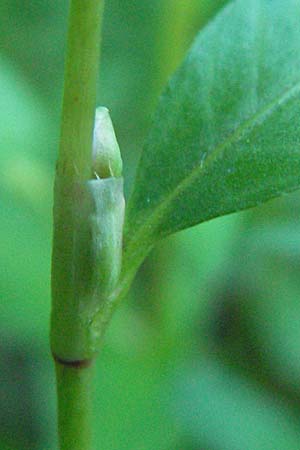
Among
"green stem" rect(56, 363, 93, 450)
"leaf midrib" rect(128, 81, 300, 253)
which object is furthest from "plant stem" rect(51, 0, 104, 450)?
"leaf midrib" rect(128, 81, 300, 253)

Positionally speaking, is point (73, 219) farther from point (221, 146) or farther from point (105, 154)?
point (221, 146)

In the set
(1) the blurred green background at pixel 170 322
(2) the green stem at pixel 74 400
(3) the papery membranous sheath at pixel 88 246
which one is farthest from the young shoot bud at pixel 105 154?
(1) the blurred green background at pixel 170 322

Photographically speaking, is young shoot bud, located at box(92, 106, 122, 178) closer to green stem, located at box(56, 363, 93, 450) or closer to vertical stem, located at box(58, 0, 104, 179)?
vertical stem, located at box(58, 0, 104, 179)

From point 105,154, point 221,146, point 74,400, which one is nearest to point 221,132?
point 221,146

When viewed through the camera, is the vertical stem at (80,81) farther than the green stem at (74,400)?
No

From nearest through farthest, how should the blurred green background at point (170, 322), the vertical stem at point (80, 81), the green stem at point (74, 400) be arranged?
the vertical stem at point (80, 81) < the green stem at point (74, 400) < the blurred green background at point (170, 322)

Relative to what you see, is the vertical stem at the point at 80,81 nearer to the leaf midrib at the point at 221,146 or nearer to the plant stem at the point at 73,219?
the plant stem at the point at 73,219

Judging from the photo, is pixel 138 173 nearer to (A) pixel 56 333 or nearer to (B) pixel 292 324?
(A) pixel 56 333
